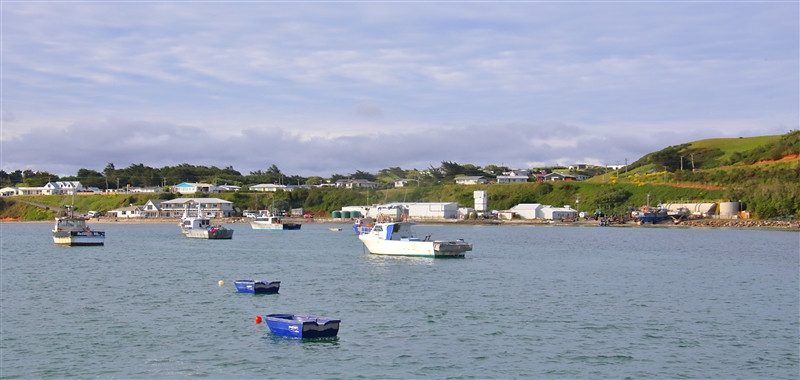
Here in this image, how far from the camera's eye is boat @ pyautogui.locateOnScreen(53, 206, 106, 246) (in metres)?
68.2

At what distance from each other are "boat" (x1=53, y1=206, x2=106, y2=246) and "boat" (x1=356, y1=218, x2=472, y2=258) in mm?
29951

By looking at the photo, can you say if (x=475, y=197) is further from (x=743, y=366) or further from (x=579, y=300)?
(x=743, y=366)

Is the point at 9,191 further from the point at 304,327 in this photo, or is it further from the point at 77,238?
the point at 304,327

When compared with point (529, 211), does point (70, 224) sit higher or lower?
lower

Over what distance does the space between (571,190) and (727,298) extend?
11592cm

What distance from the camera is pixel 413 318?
2839 cm

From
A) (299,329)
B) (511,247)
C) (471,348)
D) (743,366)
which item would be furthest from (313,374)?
(511,247)

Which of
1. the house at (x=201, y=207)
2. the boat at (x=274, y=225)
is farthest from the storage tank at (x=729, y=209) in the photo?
the house at (x=201, y=207)

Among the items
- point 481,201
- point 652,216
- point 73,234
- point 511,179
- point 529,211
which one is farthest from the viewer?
point 511,179

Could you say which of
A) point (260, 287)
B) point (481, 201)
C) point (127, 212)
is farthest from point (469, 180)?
point (260, 287)

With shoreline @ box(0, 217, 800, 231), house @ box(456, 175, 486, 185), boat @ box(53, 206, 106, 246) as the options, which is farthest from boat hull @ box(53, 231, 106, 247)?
house @ box(456, 175, 486, 185)

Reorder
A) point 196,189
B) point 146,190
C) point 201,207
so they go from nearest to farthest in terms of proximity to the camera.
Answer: point 201,207 → point 196,189 → point 146,190

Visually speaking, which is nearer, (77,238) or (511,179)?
(77,238)

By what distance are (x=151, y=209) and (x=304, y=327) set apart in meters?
152
